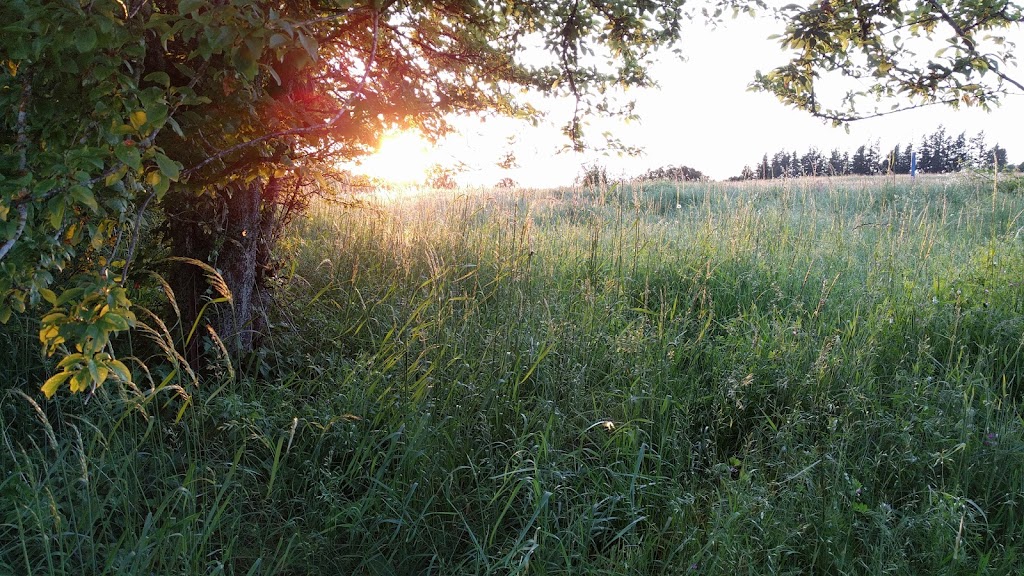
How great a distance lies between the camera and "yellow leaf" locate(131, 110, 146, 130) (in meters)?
2.05

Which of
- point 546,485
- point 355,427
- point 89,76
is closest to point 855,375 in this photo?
point 546,485

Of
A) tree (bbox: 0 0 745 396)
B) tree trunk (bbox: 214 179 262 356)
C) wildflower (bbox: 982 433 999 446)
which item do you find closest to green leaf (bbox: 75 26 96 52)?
tree (bbox: 0 0 745 396)

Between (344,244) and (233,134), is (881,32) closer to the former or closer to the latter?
(233,134)

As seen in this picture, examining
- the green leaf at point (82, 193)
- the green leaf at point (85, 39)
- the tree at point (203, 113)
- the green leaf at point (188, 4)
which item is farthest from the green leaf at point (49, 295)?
the green leaf at point (188, 4)

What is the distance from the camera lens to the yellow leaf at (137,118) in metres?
2.05

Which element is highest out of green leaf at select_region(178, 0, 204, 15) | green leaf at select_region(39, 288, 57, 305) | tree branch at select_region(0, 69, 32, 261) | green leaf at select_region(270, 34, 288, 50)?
green leaf at select_region(178, 0, 204, 15)

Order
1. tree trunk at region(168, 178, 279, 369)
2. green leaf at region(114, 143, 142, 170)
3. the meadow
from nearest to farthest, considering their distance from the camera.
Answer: green leaf at region(114, 143, 142, 170) → the meadow → tree trunk at region(168, 178, 279, 369)

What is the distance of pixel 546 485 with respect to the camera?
8.14 ft

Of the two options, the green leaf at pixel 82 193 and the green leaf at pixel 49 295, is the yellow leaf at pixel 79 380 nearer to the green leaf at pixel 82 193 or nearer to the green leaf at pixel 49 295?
the green leaf at pixel 49 295

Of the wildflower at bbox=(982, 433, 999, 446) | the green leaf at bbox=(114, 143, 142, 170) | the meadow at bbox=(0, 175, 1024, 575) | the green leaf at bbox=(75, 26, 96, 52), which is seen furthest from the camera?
the wildflower at bbox=(982, 433, 999, 446)

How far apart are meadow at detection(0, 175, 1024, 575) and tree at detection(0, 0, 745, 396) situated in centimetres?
40

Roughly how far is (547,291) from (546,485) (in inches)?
78.2

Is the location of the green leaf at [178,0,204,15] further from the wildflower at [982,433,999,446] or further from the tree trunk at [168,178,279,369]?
the wildflower at [982,433,999,446]

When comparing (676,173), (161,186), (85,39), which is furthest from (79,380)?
(676,173)
